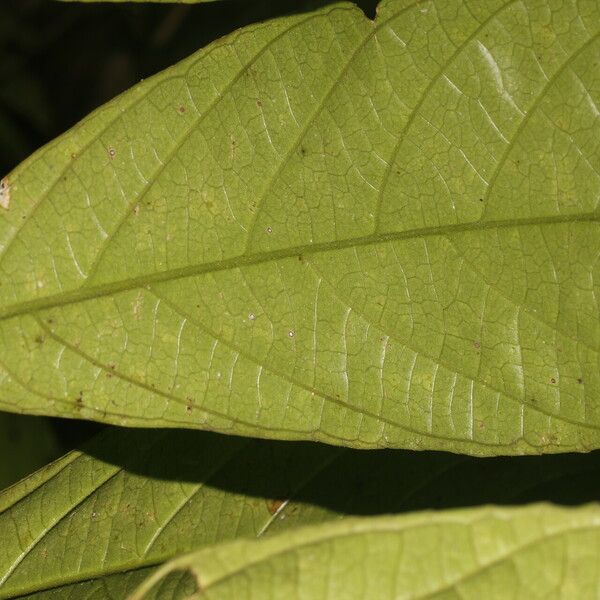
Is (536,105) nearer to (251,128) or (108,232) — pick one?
(251,128)

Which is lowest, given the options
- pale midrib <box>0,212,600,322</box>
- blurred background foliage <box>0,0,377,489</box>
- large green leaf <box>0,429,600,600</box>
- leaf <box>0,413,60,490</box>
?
large green leaf <box>0,429,600,600</box>

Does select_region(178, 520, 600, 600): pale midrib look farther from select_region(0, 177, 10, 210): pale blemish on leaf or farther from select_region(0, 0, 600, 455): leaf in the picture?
select_region(0, 177, 10, 210): pale blemish on leaf

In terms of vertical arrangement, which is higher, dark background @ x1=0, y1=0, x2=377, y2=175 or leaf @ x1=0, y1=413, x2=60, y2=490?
dark background @ x1=0, y1=0, x2=377, y2=175

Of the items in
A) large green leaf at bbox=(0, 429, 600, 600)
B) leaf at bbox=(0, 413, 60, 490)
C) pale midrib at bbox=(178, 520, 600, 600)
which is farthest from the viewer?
leaf at bbox=(0, 413, 60, 490)

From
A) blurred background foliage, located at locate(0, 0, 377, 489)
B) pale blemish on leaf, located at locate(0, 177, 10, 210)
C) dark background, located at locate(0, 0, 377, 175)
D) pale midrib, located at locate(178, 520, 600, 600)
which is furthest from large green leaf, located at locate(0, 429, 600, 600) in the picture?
dark background, located at locate(0, 0, 377, 175)

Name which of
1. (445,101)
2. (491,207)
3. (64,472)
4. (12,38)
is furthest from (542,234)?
(12,38)

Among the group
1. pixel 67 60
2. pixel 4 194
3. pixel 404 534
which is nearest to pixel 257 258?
pixel 4 194

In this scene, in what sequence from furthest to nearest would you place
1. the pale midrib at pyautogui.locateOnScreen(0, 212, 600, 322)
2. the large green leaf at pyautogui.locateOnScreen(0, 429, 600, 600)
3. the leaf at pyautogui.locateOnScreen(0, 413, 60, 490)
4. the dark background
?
the dark background < the leaf at pyautogui.locateOnScreen(0, 413, 60, 490) < the large green leaf at pyautogui.locateOnScreen(0, 429, 600, 600) < the pale midrib at pyautogui.locateOnScreen(0, 212, 600, 322)

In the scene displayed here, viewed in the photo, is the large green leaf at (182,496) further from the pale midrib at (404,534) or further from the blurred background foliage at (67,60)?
the pale midrib at (404,534)

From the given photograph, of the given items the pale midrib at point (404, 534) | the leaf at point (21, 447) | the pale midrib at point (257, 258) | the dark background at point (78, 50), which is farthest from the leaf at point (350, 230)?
the leaf at point (21, 447)
